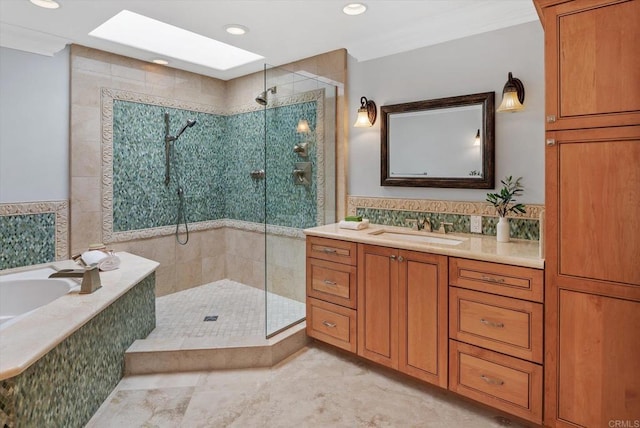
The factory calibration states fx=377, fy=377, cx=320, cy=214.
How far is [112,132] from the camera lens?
11.5 ft

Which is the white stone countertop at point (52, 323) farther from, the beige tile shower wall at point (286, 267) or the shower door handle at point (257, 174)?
the shower door handle at point (257, 174)

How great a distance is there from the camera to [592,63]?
1.76 meters

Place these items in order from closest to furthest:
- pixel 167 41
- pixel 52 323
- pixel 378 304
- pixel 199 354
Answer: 1. pixel 52 323
2. pixel 378 304
3. pixel 199 354
4. pixel 167 41

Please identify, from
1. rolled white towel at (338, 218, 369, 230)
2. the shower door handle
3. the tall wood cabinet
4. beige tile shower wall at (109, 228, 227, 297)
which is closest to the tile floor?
the tall wood cabinet

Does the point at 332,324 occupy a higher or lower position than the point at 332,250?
lower

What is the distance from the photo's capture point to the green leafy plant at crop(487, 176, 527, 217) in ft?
8.04

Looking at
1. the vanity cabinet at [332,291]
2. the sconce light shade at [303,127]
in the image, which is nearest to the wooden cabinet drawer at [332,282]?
the vanity cabinet at [332,291]

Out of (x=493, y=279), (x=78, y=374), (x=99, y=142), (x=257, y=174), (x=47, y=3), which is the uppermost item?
(x=47, y=3)

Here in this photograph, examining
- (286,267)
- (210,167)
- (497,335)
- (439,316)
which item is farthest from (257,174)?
(497,335)

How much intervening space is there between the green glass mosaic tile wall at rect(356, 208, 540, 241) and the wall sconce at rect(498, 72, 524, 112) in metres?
0.73

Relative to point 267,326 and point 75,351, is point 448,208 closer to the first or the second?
point 267,326

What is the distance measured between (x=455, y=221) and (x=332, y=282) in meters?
1.02

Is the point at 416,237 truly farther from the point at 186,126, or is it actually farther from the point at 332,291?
the point at 186,126

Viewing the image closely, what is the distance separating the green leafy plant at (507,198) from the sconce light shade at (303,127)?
5.10 feet
